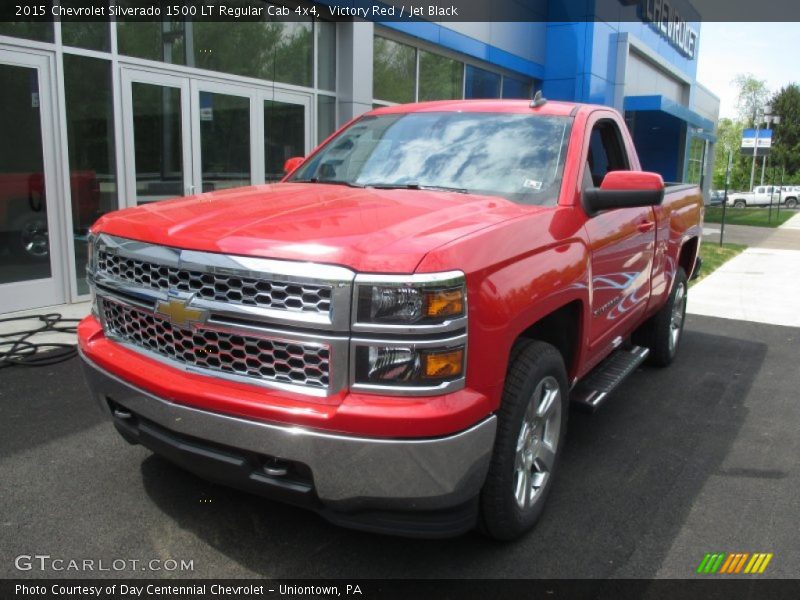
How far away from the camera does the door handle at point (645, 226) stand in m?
4.31

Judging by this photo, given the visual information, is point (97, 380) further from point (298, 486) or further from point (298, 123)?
point (298, 123)

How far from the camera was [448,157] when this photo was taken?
3.74 metres

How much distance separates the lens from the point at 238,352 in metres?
2.52

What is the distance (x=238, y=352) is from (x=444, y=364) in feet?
2.50

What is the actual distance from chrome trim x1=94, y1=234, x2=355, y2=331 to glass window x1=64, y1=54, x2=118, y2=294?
5.43 meters

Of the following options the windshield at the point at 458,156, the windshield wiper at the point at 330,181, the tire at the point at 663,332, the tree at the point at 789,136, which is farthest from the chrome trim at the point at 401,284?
the tree at the point at 789,136

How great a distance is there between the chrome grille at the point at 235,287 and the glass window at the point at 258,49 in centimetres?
668

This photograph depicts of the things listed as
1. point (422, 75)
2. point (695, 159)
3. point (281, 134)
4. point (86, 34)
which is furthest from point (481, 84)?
point (695, 159)

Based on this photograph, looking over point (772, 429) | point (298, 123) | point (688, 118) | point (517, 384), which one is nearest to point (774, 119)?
point (688, 118)

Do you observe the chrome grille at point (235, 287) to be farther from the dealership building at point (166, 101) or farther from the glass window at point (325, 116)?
the glass window at point (325, 116)

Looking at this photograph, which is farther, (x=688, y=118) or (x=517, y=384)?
(x=688, y=118)

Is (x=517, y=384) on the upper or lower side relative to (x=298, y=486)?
upper

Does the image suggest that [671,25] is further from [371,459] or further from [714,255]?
[371,459]

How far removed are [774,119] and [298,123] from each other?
25.1 m
